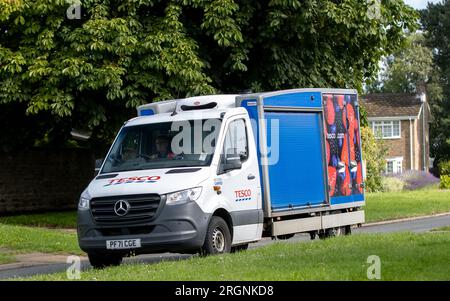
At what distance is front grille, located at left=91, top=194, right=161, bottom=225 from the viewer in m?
13.9

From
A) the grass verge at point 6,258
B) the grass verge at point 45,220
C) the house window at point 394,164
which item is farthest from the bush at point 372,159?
the grass verge at point 6,258

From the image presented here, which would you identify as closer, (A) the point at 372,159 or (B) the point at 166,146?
(B) the point at 166,146

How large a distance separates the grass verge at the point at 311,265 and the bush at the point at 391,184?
126 ft

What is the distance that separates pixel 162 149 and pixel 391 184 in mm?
39866

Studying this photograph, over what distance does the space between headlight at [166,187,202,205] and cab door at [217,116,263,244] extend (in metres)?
0.70

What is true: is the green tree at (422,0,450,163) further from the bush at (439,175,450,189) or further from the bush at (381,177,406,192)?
the bush at (381,177,406,192)

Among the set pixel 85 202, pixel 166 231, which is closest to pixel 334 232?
pixel 166 231

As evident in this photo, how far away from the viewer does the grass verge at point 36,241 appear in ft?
64.9

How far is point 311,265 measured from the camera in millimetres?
11484

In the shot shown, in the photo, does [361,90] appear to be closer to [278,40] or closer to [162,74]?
[278,40]

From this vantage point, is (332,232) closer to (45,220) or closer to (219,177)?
(219,177)

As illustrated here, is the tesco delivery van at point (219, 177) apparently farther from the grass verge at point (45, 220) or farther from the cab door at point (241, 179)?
the grass verge at point (45, 220)

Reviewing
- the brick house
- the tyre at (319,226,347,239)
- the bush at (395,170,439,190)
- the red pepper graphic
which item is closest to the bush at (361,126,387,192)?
the bush at (395,170,439,190)
